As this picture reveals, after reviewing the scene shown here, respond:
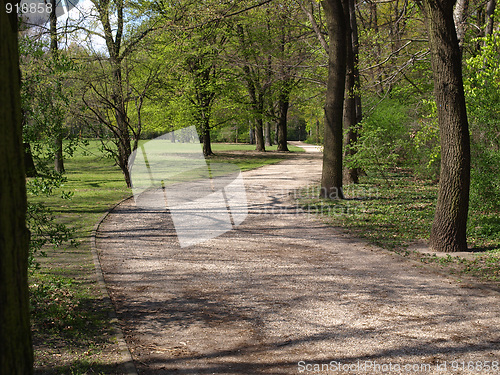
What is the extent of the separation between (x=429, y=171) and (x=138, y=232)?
1014 cm

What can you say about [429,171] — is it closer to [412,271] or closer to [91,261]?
[412,271]

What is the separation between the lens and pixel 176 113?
105 ft

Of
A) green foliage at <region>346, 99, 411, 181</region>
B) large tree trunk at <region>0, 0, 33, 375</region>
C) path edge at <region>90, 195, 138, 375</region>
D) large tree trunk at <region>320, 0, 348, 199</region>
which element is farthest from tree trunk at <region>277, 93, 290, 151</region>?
large tree trunk at <region>0, 0, 33, 375</region>

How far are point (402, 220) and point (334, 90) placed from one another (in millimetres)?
4630

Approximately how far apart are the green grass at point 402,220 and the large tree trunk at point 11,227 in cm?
667

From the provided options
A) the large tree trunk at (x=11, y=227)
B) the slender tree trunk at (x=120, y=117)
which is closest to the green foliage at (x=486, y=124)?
the large tree trunk at (x=11, y=227)

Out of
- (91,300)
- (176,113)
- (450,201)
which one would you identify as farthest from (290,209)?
(176,113)

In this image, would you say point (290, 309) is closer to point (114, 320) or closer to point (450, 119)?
point (114, 320)

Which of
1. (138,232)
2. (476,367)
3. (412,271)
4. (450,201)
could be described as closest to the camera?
(476,367)

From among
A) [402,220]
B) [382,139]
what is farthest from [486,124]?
[382,139]

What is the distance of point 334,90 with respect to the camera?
1416cm

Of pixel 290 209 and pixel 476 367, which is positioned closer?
pixel 476 367

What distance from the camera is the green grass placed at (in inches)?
317

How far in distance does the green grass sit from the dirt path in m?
0.67
